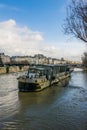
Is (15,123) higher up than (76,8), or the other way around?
(76,8)

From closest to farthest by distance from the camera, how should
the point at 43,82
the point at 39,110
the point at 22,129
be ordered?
the point at 22,129 < the point at 39,110 < the point at 43,82

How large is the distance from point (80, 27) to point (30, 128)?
7.82 m

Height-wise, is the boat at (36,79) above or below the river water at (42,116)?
above

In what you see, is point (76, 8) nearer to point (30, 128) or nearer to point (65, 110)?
point (65, 110)

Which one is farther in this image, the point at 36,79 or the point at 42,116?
the point at 36,79

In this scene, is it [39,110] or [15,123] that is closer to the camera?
[15,123]

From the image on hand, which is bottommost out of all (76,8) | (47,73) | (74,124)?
(74,124)

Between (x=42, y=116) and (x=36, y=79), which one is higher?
(x=36, y=79)

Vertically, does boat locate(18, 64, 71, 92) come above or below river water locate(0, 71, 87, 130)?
above

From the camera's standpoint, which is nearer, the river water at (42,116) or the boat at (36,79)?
the river water at (42,116)

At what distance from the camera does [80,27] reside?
60.3 ft

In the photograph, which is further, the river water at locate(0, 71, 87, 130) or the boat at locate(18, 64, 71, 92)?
the boat at locate(18, 64, 71, 92)

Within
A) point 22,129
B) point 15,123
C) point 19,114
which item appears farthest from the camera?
point 19,114

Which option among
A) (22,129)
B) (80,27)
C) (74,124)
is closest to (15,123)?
(22,129)
